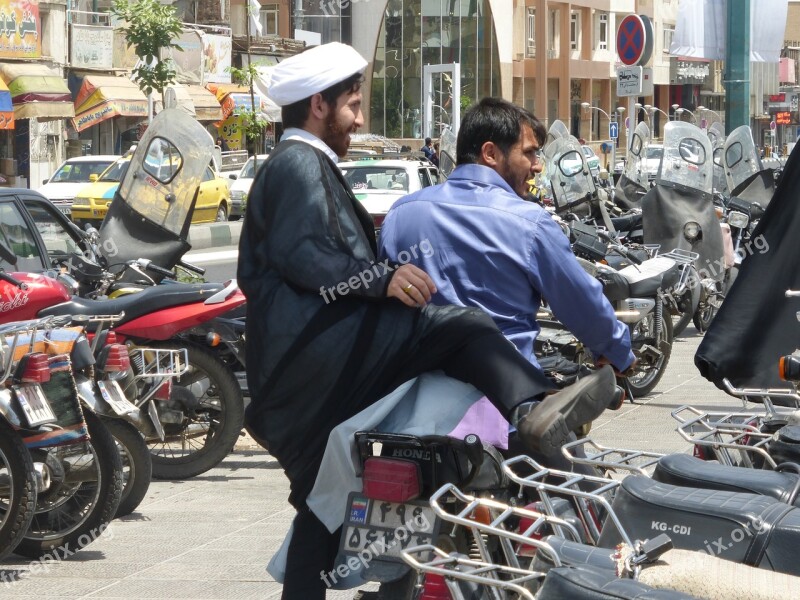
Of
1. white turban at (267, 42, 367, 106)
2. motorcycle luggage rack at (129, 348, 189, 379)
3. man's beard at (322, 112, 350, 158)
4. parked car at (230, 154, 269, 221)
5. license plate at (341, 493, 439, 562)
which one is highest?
white turban at (267, 42, 367, 106)

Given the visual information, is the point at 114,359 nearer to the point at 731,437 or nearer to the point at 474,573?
the point at 731,437

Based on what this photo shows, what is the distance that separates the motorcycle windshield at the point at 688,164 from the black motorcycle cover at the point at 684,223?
0.24ft

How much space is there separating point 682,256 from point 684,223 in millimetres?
1314

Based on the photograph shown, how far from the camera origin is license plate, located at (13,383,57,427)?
17.4ft

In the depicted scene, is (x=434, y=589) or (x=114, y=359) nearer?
(x=434, y=589)

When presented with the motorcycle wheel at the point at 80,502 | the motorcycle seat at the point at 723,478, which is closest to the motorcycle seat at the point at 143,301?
the motorcycle wheel at the point at 80,502

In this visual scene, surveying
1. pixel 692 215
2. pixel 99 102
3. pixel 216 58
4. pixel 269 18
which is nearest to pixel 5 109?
pixel 99 102

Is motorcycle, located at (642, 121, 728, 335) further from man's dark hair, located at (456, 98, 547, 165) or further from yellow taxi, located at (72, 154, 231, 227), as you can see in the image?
yellow taxi, located at (72, 154, 231, 227)

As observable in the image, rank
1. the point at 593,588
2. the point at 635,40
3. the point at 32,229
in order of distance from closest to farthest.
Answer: the point at 593,588 → the point at 32,229 → the point at 635,40

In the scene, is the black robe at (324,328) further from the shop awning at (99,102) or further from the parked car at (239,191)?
the shop awning at (99,102)

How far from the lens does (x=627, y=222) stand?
1486 centimetres

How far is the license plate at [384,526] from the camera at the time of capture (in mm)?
3395

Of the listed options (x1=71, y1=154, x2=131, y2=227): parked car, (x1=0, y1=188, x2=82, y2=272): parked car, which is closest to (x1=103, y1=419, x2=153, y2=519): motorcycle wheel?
(x1=0, y1=188, x2=82, y2=272): parked car

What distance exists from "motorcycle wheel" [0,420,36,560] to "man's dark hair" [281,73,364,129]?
208 centimetres
